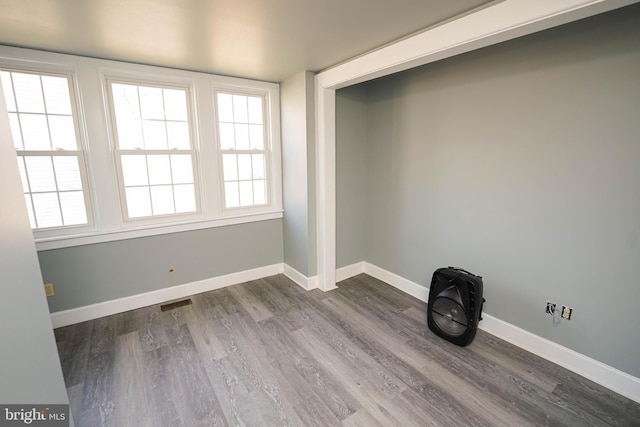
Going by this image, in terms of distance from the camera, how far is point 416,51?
6.76 feet

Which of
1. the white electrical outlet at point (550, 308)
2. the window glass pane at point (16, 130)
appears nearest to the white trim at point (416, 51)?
the white electrical outlet at point (550, 308)

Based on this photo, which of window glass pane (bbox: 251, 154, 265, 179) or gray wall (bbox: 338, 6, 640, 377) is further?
window glass pane (bbox: 251, 154, 265, 179)

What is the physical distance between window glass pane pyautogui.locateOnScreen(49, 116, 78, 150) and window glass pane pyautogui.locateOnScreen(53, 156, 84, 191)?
4.1 inches

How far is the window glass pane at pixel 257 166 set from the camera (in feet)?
11.5

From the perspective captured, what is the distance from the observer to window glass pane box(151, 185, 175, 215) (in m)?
2.98

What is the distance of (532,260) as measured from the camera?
224 centimetres

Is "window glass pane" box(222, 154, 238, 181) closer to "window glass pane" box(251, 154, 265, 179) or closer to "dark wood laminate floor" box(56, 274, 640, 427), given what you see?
"window glass pane" box(251, 154, 265, 179)

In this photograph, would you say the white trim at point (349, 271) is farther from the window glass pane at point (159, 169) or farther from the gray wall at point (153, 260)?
the window glass pane at point (159, 169)

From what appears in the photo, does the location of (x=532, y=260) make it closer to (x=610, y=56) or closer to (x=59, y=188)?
(x=610, y=56)

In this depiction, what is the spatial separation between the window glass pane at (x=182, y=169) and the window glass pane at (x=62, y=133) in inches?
31.3

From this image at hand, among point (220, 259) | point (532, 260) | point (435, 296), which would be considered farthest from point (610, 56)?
point (220, 259)

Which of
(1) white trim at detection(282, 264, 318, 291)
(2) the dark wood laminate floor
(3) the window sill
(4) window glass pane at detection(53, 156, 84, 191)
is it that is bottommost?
(2) the dark wood laminate floor

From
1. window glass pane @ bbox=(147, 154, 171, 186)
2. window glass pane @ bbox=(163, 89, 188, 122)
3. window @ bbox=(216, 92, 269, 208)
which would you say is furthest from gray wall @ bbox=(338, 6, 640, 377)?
window glass pane @ bbox=(147, 154, 171, 186)

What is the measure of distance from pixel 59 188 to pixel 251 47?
2080mm
